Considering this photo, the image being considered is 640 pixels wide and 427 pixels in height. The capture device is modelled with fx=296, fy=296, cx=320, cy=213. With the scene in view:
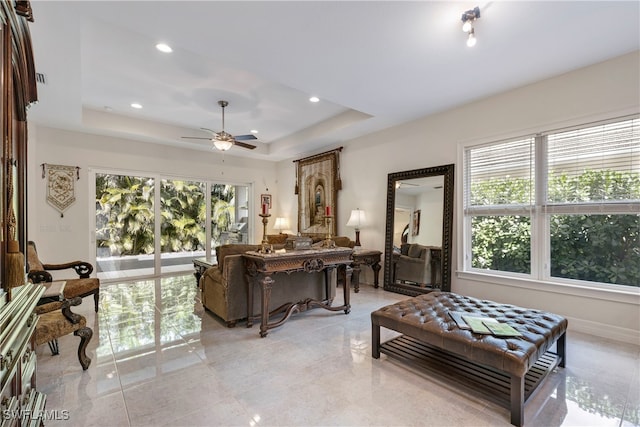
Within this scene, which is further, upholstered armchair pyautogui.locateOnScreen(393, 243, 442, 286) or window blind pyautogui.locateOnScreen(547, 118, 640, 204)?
upholstered armchair pyautogui.locateOnScreen(393, 243, 442, 286)

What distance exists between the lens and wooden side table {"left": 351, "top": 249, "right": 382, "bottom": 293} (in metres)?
4.94

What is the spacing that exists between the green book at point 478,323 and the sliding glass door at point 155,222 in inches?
236

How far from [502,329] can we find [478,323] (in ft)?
0.51

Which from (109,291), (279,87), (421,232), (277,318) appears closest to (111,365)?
(277,318)

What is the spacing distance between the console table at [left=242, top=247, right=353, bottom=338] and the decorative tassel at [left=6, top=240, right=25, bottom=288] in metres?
1.89

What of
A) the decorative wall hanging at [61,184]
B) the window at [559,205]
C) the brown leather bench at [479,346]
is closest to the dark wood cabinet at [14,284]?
the brown leather bench at [479,346]

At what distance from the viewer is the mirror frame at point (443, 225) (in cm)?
431

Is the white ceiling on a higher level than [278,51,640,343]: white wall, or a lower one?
higher

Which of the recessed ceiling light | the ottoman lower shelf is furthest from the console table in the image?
the recessed ceiling light

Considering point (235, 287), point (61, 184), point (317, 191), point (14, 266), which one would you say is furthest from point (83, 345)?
point (317, 191)

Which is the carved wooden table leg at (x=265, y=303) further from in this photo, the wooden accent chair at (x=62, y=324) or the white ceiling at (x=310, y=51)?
the white ceiling at (x=310, y=51)

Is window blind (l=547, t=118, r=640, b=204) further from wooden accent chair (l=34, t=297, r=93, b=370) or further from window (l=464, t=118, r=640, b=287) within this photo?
wooden accent chair (l=34, t=297, r=93, b=370)

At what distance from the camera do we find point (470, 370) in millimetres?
2316

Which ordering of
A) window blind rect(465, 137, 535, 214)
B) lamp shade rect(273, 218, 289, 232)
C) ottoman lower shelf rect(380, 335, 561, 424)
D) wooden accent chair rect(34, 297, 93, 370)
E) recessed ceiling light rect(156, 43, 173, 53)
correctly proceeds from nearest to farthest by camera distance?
1. ottoman lower shelf rect(380, 335, 561, 424)
2. wooden accent chair rect(34, 297, 93, 370)
3. recessed ceiling light rect(156, 43, 173, 53)
4. window blind rect(465, 137, 535, 214)
5. lamp shade rect(273, 218, 289, 232)
